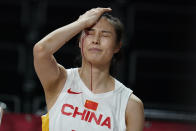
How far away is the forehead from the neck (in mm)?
177

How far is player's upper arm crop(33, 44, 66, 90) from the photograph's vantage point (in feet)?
6.21

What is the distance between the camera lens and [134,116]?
2064 mm

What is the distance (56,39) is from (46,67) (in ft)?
0.43

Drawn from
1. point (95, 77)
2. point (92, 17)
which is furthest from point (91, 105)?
point (92, 17)

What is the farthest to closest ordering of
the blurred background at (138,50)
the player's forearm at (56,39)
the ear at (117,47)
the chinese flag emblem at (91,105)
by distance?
the blurred background at (138,50) → the ear at (117,47) → the chinese flag emblem at (91,105) → the player's forearm at (56,39)

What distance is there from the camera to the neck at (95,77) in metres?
2.08

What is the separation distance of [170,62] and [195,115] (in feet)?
2.13

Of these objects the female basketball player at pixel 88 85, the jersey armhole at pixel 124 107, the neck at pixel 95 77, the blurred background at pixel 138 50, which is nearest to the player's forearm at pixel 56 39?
the female basketball player at pixel 88 85

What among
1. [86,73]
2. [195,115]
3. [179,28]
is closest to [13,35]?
[179,28]

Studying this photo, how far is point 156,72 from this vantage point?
4.42m

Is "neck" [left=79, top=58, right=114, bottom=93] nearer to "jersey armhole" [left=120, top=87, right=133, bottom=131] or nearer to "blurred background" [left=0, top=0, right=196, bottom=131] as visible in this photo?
"jersey armhole" [left=120, top=87, right=133, bottom=131]

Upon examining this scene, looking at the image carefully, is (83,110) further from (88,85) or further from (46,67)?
(46,67)

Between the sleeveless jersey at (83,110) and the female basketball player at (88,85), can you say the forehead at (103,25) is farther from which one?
the sleeveless jersey at (83,110)

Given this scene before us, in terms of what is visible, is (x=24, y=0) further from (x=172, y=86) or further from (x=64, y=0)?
(x=172, y=86)
